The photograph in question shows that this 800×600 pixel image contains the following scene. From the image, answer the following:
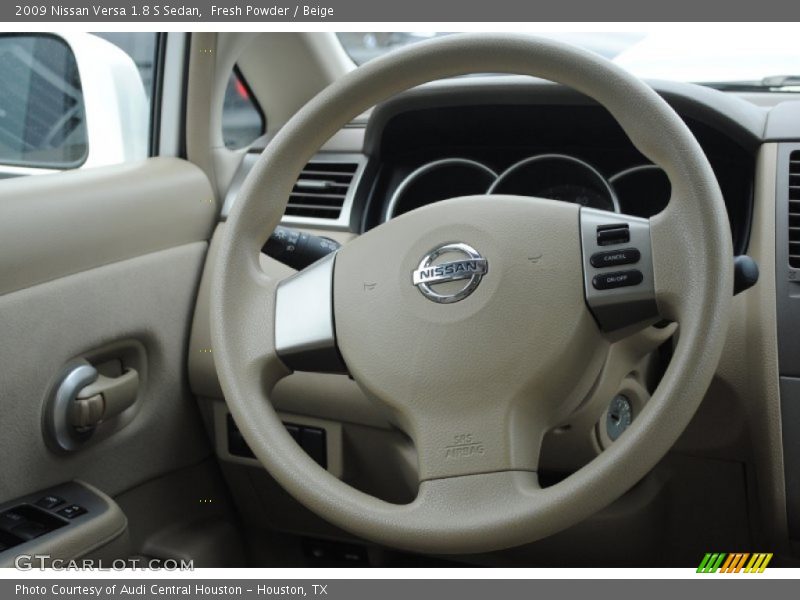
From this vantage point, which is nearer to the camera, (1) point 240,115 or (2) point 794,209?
(2) point 794,209

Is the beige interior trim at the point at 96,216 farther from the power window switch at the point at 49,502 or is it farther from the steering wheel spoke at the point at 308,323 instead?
the steering wheel spoke at the point at 308,323

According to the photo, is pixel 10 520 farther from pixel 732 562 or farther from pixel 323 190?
pixel 732 562

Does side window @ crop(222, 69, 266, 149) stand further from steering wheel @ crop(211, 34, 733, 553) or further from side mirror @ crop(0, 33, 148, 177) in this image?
steering wheel @ crop(211, 34, 733, 553)

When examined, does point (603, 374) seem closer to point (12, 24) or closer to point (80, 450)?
point (80, 450)

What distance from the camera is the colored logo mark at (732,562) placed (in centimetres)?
150

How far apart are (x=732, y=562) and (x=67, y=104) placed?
145 cm

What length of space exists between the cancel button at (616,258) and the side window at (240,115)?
107 centimetres

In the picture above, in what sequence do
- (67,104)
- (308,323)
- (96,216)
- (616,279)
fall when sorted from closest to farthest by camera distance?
→ (616,279)
(308,323)
(96,216)
(67,104)

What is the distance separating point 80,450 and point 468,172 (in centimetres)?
81

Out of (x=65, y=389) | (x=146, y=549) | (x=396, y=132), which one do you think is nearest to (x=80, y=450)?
(x=65, y=389)

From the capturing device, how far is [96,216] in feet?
4.98

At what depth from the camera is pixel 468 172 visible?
1.66 meters

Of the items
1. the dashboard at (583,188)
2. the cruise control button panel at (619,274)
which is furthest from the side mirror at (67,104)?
the cruise control button panel at (619,274)

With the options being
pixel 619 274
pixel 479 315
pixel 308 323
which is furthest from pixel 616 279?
pixel 308 323
